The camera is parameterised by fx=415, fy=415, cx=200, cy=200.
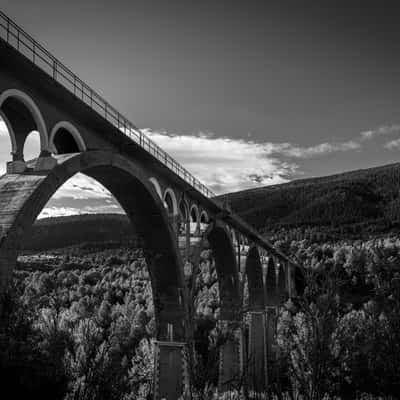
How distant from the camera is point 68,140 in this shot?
14.4 meters

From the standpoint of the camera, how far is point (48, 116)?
42.4 ft

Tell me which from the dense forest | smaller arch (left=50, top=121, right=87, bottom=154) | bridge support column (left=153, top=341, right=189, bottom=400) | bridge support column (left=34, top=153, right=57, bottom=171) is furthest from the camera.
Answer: bridge support column (left=153, top=341, right=189, bottom=400)

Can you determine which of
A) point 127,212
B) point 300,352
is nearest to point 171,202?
point 127,212

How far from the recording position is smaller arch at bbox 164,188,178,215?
22359mm

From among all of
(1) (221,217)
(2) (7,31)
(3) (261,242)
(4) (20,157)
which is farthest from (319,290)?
(3) (261,242)

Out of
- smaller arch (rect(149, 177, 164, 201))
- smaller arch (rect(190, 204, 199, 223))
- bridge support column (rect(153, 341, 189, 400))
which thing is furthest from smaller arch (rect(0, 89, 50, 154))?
smaller arch (rect(190, 204, 199, 223))

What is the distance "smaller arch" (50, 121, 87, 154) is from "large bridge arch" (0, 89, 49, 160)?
1.46 meters

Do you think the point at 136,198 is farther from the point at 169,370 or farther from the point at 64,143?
the point at 169,370

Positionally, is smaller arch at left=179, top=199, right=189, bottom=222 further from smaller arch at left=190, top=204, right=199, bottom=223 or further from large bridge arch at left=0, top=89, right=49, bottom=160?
large bridge arch at left=0, top=89, right=49, bottom=160

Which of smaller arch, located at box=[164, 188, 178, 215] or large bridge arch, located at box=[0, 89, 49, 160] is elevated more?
large bridge arch, located at box=[0, 89, 49, 160]

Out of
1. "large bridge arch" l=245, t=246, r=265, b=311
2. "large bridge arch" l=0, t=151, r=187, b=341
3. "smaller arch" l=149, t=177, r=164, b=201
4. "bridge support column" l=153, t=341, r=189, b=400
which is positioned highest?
"smaller arch" l=149, t=177, r=164, b=201

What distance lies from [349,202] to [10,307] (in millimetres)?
199870

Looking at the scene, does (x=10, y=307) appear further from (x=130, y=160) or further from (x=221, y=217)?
(x=221, y=217)

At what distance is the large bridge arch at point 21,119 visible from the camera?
38.5 ft
